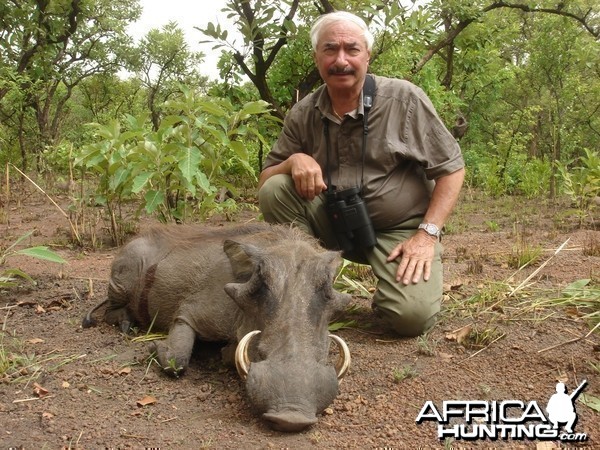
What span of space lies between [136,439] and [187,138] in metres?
2.52

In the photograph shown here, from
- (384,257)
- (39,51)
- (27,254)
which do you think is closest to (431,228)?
(384,257)

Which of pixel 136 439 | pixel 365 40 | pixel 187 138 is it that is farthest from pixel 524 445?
pixel 187 138

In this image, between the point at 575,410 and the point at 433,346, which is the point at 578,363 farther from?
the point at 433,346

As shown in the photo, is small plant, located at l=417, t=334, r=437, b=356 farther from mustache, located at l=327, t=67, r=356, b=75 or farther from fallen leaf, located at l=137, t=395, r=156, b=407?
mustache, located at l=327, t=67, r=356, b=75

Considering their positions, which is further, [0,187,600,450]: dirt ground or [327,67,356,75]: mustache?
[327,67,356,75]: mustache

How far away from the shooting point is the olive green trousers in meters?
3.35

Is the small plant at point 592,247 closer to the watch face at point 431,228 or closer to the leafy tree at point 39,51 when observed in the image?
the watch face at point 431,228

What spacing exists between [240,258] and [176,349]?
1.67 ft

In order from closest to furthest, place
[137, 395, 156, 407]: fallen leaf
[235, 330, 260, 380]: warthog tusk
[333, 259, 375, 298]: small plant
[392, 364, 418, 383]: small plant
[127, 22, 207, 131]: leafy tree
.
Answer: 1. [235, 330, 260, 380]: warthog tusk
2. [137, 395, 156, 407]: fallen leaf
3. [392, 364, 418, 383]: small plant
4. [333, 259, 375, 298]: small plant
5. [127, 22, 207, 131]: leafy tree

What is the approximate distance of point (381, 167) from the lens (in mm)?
3672

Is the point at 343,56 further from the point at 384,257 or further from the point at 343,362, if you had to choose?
the point at 343,362

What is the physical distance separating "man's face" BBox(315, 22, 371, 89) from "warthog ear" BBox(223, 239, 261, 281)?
1.15 metres

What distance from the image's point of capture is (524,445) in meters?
2.25

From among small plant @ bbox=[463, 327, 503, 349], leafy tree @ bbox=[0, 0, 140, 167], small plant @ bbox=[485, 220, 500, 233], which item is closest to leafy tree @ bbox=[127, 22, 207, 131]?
leafy tree @ bbox=[0, 0, 140, 167]
